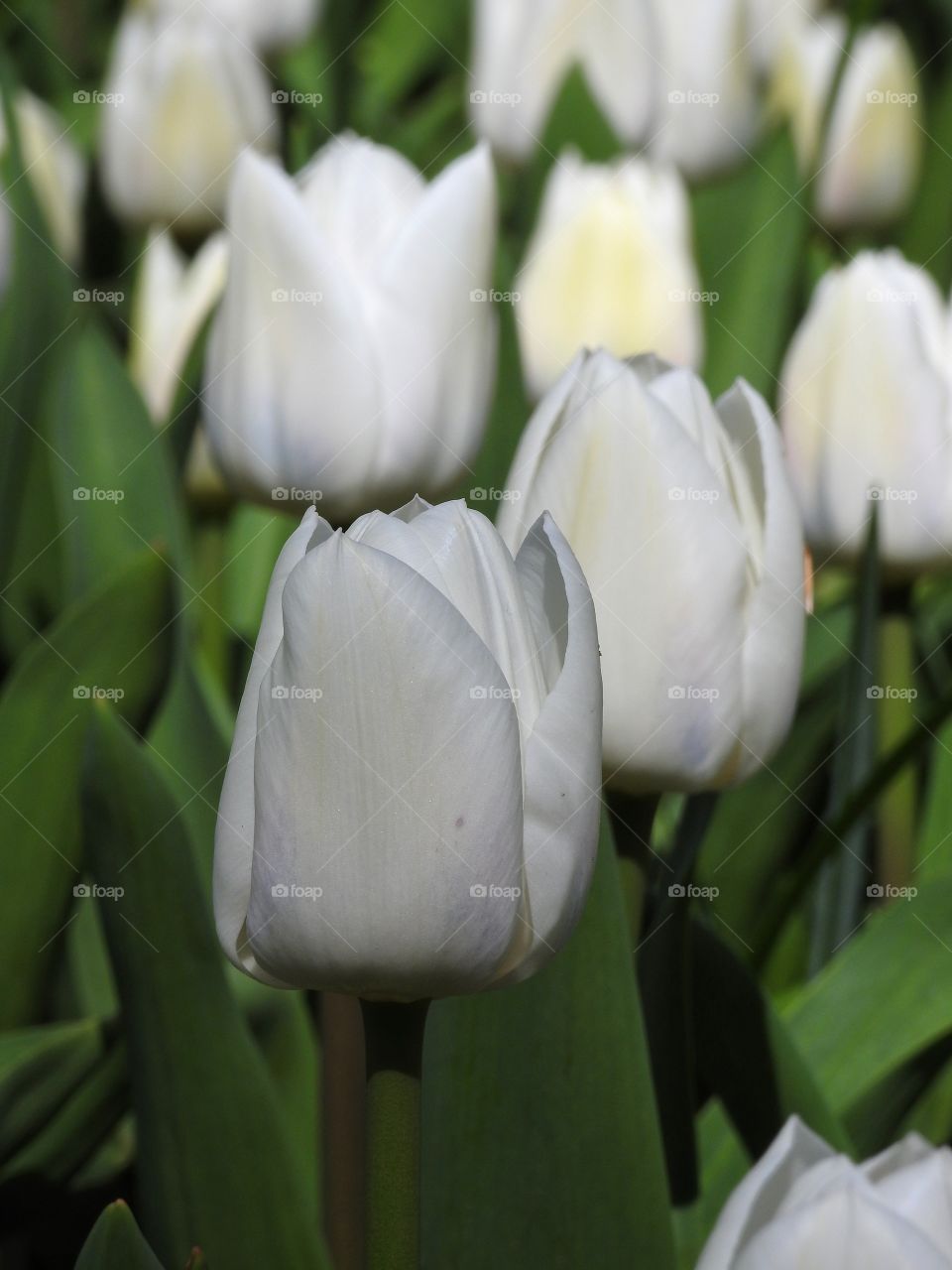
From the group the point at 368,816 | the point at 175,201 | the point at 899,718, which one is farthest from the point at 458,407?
the point at 175,201

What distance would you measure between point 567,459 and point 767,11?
1326mm

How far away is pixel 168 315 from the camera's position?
46.2 inches

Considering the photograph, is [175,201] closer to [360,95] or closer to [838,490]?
[360,95]

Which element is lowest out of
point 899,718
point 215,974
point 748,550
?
point 899,718

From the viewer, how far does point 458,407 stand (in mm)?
832

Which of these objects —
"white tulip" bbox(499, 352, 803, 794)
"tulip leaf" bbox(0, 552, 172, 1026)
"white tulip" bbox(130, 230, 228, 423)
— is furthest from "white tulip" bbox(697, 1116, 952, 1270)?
"white tulip" bbox(130, 230, 228, 423)
